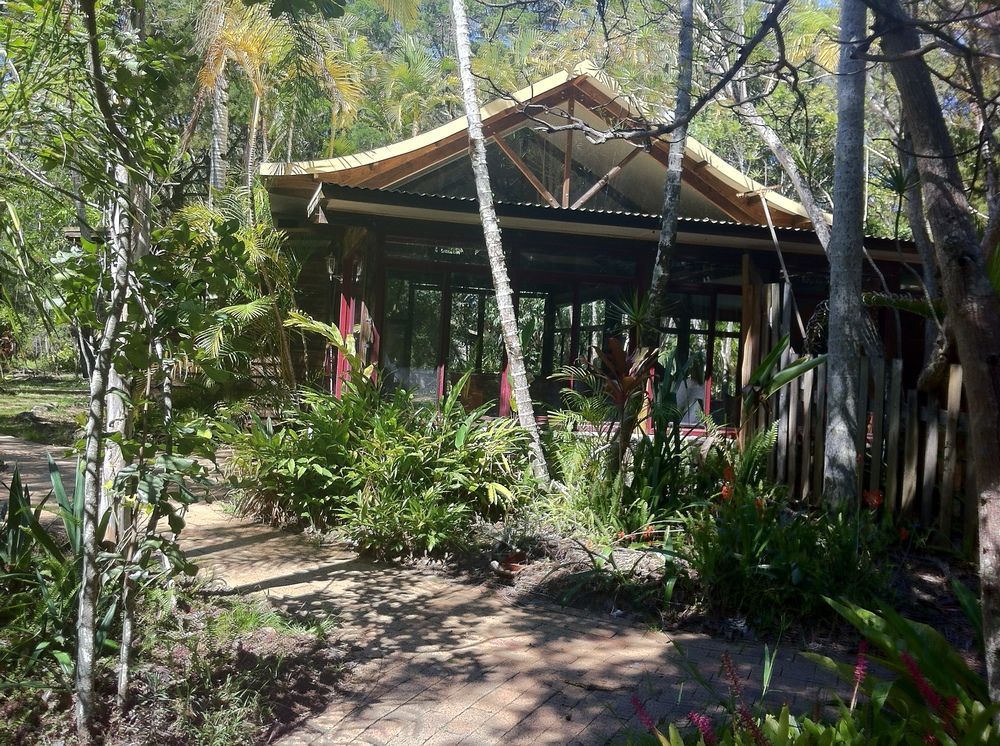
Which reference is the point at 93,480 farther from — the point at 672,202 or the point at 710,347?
the point at 710,347

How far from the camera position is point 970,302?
281 cm

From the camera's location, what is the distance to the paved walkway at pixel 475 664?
3.68m

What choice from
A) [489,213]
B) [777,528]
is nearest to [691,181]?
[489,213]

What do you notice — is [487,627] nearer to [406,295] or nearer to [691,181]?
[406,295]

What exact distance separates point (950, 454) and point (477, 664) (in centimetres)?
395

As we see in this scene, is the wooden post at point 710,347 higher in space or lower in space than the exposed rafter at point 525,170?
lower

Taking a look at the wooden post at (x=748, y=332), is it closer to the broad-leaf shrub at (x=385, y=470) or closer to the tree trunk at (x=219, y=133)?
the broad-leaf shrub at (x=385, y=470)

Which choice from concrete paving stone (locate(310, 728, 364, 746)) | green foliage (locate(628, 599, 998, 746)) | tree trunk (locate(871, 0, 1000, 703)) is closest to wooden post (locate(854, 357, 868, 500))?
green foliage (locate(628, 599, 998, 746))

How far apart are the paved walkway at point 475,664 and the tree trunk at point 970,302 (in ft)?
3.51

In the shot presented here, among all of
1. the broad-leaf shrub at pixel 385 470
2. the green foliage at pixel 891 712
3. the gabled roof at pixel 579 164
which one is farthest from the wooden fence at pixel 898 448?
the gabled roof at pixel 579 164

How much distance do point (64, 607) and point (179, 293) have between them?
1.54 m

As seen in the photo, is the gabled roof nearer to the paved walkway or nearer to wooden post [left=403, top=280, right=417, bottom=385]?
wooden post [left=403, top=280, right=417, bottom=385]

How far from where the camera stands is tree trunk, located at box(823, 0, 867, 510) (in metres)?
6.46

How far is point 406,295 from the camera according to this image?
11.0 metres
